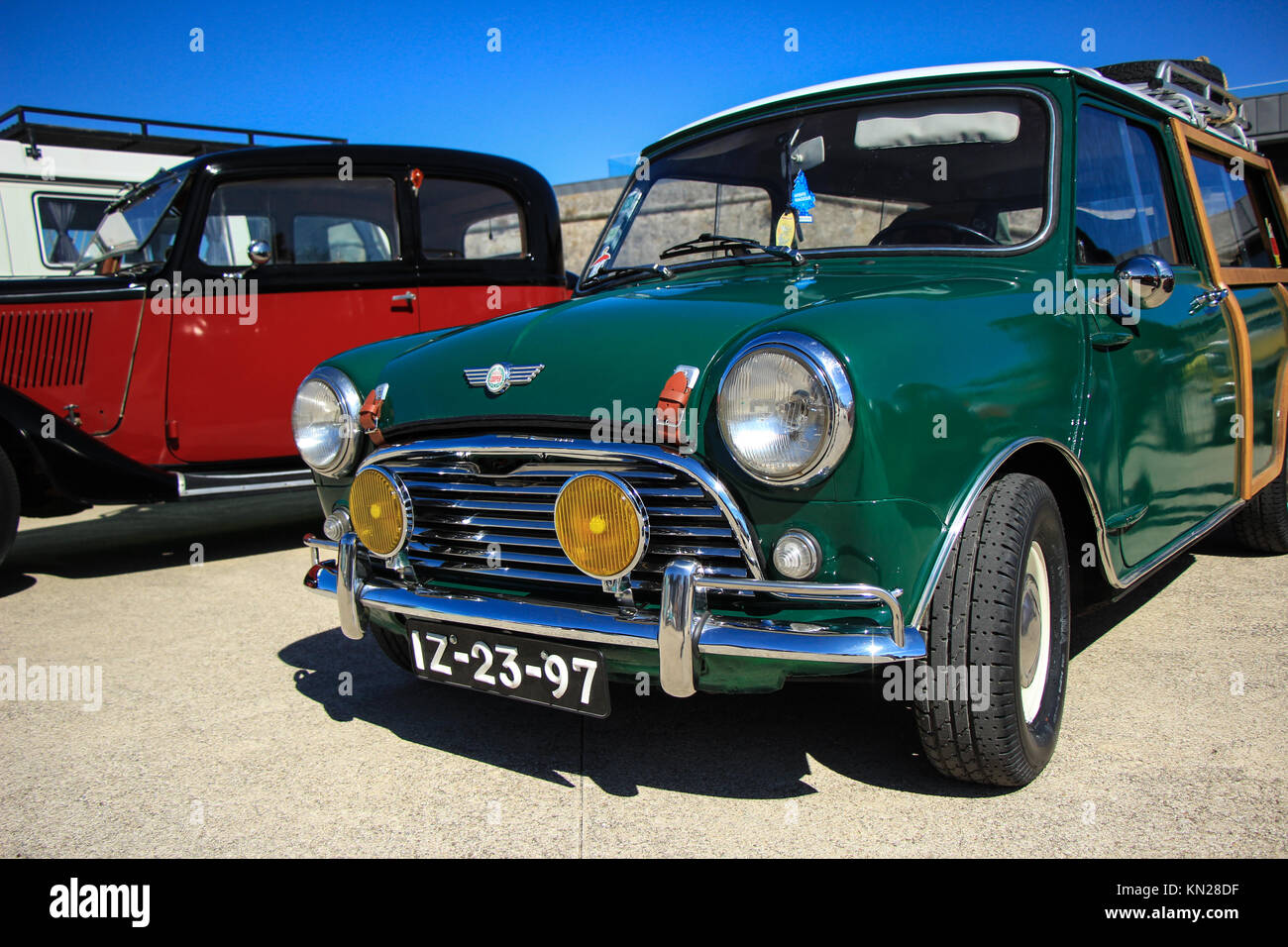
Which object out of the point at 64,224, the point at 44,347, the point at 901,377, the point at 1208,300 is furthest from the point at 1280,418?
the point at 64,224

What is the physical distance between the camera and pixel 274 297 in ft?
17.6

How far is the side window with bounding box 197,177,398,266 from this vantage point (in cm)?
531

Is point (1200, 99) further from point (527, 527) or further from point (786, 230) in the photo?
point (527, 527)

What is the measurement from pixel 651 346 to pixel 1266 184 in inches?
149

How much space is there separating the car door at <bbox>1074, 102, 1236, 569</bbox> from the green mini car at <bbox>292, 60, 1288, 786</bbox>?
2 centimetres

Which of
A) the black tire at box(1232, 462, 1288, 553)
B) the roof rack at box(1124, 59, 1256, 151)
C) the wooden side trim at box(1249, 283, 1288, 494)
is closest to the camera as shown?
the roof rack at box(1124, 59, 1256, 151)

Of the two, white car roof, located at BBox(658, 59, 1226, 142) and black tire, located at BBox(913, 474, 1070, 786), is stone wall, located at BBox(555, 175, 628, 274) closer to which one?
white car roof, located at BBox(658, 59, 1226, 142)

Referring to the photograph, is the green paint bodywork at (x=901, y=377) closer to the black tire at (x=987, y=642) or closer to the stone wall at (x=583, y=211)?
the black tire at (x=987, y=642)

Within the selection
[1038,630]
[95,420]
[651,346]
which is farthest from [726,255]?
[95,420]

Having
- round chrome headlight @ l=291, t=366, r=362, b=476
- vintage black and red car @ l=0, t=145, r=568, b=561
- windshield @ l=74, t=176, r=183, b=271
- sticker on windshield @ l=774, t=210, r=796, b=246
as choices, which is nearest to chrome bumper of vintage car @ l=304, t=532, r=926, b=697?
round chrome headlight @ l=291, t=366, r=362, b=476

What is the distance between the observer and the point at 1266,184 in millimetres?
4633

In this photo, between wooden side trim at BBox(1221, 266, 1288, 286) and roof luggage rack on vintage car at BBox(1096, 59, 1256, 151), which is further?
roof luggage rack on vintage car at BBox(1096, 59, 1256, 151)

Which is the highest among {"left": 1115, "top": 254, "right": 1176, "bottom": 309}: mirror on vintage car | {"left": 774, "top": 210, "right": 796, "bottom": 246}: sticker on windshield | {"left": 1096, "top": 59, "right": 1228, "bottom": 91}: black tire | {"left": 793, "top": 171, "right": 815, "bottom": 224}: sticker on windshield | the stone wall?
the stone wall
